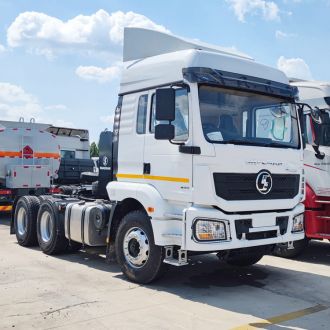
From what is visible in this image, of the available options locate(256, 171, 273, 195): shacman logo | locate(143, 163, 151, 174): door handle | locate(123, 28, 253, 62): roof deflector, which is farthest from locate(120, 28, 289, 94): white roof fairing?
locate(256, 171, 273, 195): shacman logo

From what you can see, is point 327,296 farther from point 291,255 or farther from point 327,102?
point 327,102

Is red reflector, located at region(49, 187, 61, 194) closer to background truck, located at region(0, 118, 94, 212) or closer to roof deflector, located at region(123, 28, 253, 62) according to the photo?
background truck, located at region(0, 118, 94, 212)

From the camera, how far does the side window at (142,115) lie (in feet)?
22.4

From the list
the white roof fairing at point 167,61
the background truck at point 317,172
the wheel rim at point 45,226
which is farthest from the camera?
the wheel rim at point 45,226

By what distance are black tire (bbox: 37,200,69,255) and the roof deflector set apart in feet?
10.6

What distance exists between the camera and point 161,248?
6.34 metres

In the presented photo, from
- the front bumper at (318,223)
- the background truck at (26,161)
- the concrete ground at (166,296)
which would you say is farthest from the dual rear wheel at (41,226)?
the front bumper at (318,223)

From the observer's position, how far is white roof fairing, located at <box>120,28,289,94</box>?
6.29 meters

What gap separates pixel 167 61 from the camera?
258 inches

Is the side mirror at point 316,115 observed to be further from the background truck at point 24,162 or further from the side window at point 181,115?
the background truck at point 24,162

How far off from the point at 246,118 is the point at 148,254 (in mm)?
2261

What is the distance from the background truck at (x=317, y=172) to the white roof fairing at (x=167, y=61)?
1849 millimetres

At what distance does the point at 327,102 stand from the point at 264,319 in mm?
4635

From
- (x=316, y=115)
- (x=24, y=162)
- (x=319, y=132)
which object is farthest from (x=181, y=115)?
(x=24, y=162)
